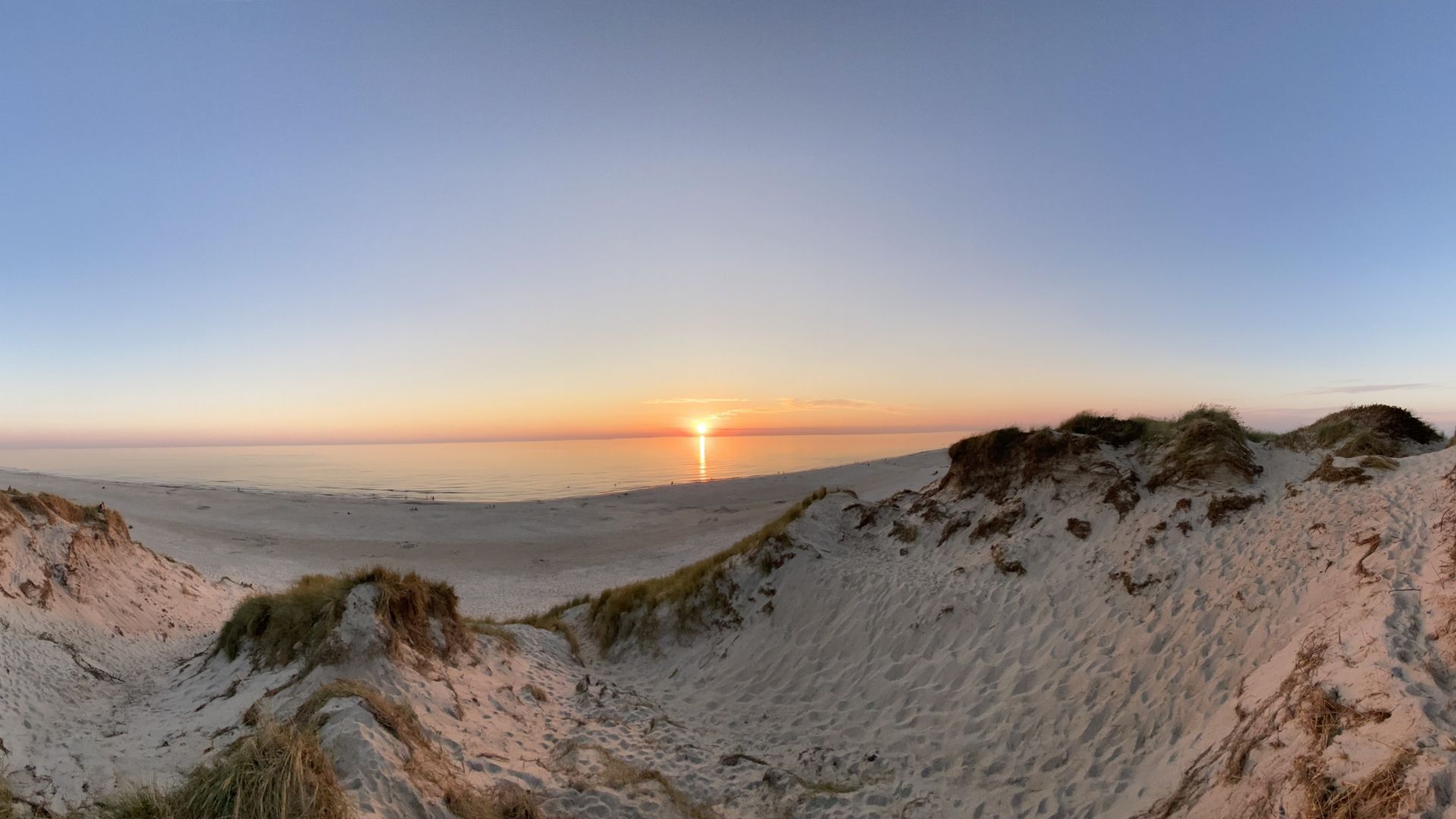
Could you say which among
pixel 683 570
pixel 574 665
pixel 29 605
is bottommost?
pixel 574 665

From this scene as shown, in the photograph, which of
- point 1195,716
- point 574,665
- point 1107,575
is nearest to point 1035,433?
point 1107,575

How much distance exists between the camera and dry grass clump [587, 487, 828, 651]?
557 inches

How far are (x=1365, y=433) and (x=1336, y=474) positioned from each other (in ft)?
7.70

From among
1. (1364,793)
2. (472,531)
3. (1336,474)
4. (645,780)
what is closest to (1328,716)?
(1364,793)

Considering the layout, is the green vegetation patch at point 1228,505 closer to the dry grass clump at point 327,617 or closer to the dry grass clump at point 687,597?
the dry grass clump at point 687,597

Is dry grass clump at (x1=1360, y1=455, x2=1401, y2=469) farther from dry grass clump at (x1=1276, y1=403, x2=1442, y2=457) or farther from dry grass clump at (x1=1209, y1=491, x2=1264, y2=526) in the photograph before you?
dry grass clump at (x1=1209, y1=491, x2=1264, y2=526)

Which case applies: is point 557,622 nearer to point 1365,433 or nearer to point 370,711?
point 370,711

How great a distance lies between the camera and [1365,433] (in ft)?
36.8

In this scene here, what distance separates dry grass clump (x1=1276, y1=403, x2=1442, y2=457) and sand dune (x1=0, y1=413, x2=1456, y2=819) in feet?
0.75

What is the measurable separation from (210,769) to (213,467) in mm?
91232

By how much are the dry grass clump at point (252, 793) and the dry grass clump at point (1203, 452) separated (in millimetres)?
13450

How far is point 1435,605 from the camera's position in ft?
18.9

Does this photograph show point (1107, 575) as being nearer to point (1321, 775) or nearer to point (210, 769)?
point (1321, 775)

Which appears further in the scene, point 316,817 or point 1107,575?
point 1107,575
